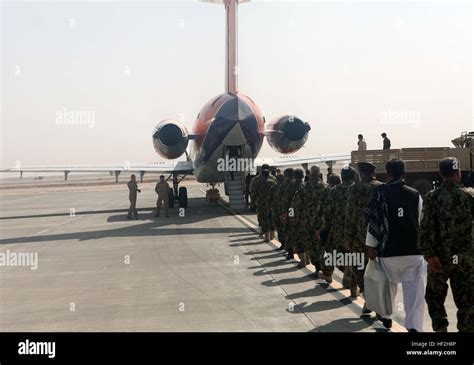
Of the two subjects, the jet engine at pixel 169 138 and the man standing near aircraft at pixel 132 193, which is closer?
the man standing near aircraft at pixel 132 193

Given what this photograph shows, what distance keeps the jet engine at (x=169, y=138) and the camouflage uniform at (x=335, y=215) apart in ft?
47.5

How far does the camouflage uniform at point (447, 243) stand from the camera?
5.42 m

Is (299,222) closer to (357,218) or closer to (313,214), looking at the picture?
(313,214)

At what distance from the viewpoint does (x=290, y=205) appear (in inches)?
449

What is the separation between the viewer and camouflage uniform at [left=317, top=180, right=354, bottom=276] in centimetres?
830

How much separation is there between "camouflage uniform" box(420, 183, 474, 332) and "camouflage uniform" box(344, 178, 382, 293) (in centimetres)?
186

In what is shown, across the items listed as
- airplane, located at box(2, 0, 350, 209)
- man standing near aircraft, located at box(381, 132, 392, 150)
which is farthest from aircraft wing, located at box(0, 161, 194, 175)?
man standing near aircraft, located at box(381, 132, 392, 150)

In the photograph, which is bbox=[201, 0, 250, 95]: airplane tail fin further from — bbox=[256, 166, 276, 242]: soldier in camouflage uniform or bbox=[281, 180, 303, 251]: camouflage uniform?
bbox=[281, 180, 303, 251]: camouflage uniform

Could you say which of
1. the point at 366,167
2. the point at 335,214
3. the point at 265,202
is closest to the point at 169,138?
the point at 265,202

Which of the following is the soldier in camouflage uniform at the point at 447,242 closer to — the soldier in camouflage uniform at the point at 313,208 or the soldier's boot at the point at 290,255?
the soldier in camouflage uniform at the point at 313,208

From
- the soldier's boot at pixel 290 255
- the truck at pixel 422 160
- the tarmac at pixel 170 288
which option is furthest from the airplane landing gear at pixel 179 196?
the soldier's boot at pixel 290 255

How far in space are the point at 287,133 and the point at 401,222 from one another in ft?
57.1

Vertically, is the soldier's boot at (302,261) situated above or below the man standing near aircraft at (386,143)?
below
